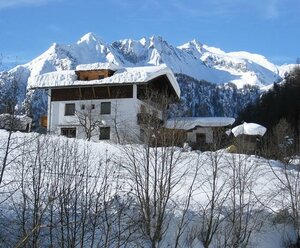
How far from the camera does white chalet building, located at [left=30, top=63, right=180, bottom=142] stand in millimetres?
42062

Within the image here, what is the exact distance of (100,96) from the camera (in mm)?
43906

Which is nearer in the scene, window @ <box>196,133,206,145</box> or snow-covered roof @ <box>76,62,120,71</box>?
snow-covered roof @ <box>76,62,120,71</box>

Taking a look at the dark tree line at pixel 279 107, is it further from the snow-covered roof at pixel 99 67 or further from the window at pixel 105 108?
the window at pixel 105 108

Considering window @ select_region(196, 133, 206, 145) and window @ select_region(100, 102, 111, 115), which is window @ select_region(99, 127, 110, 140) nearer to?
window @ select_region(100, 102, 111, 115)

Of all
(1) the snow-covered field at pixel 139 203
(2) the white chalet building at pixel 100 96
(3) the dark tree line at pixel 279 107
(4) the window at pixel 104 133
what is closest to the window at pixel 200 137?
(2) the white chalet building at pixel 100 96

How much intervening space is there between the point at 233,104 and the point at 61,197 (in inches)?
6852

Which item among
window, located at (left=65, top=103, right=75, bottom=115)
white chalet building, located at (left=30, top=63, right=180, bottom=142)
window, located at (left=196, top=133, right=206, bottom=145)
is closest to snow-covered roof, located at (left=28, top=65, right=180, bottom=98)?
white chalet building, located at (left=30, top=63, right=180, bottom=142)

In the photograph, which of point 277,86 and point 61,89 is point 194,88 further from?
point 61,89

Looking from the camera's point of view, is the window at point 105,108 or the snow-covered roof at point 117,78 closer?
the snow-covered roof at point 117,78

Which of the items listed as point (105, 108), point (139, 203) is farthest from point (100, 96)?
point (139, 203)

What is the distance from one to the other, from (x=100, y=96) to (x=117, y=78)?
211cm

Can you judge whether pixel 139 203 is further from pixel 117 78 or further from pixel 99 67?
pixel 99 67

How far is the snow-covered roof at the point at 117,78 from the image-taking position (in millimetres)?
42062

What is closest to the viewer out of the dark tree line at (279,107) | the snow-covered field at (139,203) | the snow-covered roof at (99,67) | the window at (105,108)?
the snow-covered field at (139,203)
